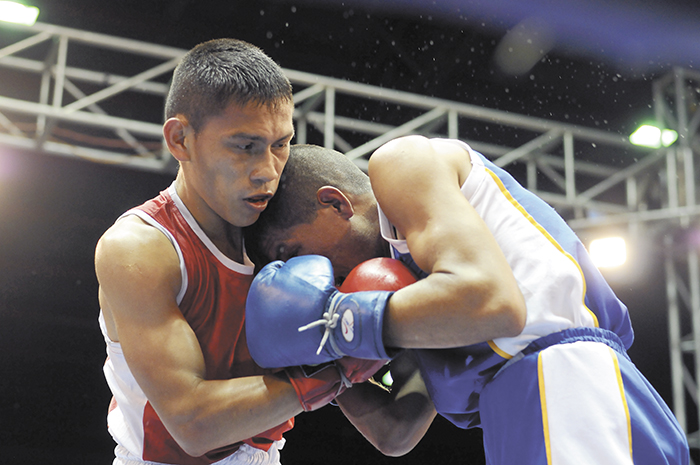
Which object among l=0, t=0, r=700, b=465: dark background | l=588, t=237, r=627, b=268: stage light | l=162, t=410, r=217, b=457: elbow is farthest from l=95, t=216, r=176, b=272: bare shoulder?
l=588, t=237, r=627, b=268: stage light

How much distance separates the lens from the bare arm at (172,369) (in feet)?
5.07

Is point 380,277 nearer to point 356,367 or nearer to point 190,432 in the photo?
point 356,367

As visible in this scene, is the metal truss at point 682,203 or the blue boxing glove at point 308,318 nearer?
the blue boxing glove at point 308,318

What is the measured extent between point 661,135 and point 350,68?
384 cm

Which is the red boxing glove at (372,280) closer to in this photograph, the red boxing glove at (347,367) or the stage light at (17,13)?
the red boxing glove at (347,367)

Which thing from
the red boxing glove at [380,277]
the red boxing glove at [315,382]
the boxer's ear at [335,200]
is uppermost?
the boxer's ear at [335,200]

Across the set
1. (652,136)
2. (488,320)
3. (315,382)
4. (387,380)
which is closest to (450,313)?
(488,320)

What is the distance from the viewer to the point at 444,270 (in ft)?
4.42

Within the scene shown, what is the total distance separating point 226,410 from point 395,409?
2.16 ft

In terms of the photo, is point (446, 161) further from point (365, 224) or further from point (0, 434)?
point (0, 434)

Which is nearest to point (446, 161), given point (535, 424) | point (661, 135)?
point (535, 424)

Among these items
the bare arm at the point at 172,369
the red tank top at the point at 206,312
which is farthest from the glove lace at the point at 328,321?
the red tank top at the point at 206,312

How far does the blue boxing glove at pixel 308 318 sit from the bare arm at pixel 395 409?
1.75ft

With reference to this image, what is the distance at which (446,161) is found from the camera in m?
1.53
